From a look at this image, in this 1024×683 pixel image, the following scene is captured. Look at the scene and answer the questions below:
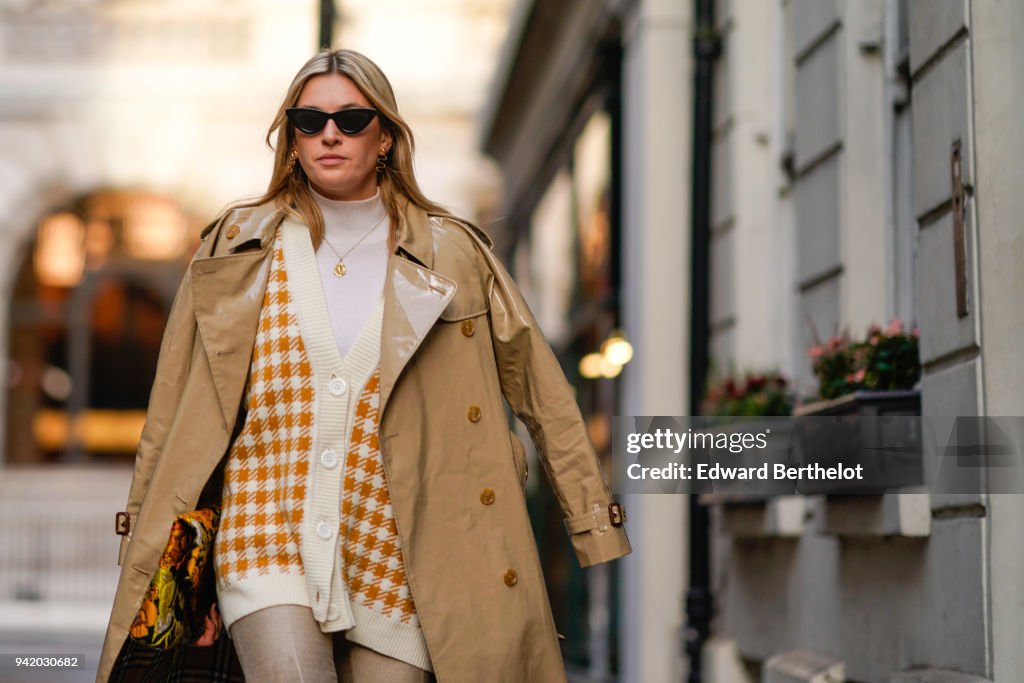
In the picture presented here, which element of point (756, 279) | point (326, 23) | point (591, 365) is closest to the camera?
point (326, 23)

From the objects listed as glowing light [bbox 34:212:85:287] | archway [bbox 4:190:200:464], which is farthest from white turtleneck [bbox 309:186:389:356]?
glowing light [bbox 34:212:85:287]

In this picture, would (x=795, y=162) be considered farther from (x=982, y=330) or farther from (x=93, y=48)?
(x=93, y=48)

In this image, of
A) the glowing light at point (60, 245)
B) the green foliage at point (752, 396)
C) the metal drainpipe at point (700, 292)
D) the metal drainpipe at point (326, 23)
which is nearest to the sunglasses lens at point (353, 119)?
the green foliage at point (752, 396)

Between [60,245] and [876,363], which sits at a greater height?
[60,245]

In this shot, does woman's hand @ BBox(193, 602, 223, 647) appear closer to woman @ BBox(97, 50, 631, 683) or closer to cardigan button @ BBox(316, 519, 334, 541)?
woman @ BBox(97, 50, 631, 683)

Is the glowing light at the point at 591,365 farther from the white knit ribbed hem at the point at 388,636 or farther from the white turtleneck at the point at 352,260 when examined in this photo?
the white knit ribbed hem at the point at 388,636

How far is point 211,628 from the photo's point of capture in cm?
412

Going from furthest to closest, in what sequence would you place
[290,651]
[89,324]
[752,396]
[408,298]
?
1. [89,324]
2. [752,396]
3. [408,298]
4. [290,651]

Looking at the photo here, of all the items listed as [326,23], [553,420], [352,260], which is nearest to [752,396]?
[326,23]

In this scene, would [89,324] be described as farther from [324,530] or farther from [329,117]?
[324,530]

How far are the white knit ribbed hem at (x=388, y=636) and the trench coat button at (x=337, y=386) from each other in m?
0.47

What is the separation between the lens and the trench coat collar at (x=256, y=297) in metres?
4.05

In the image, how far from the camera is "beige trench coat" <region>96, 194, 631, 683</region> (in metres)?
4.00

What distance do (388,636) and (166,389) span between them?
2.56ft
